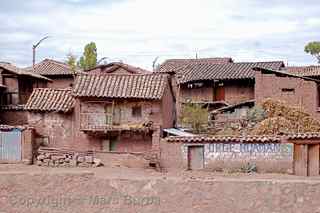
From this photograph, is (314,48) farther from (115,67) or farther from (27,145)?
(27,145)

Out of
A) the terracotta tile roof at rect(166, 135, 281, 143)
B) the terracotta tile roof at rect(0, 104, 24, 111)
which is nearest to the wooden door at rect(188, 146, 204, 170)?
the terracotta tile roof at rect(166, 135, 281, 143)

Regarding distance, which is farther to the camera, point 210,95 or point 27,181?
point 210,95

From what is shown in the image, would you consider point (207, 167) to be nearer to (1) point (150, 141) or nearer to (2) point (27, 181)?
(1) point (150, 141)

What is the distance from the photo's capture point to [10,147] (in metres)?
28.5

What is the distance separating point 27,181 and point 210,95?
20244 millimetres

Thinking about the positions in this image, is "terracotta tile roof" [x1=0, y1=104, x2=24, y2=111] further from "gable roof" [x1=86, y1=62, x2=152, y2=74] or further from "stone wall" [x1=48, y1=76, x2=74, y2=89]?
"gable roof" [x1=86, y1=62, x2=152, y2=74]

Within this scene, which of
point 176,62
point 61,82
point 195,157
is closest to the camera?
point 195,157

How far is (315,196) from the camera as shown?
2220cm

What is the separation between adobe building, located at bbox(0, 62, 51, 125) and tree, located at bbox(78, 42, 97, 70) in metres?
23.4

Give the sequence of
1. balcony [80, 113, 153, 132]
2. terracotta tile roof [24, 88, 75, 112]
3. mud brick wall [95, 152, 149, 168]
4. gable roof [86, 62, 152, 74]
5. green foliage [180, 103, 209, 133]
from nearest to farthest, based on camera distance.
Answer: mud brick wall [95, 152, 149, 168] → balcony [80, 113, 153, 132] → terracotta tile roof [24, 88, 75, 112] → green foliage [180, 103, 209, 133] → gable roof [86, 62, 152, 74]

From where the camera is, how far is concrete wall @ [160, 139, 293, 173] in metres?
26.2

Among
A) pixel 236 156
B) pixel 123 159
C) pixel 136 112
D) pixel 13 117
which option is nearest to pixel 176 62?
pixel 13 117

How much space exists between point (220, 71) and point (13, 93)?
15.7 meters

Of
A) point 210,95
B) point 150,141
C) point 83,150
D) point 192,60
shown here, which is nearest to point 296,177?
point 150,141
